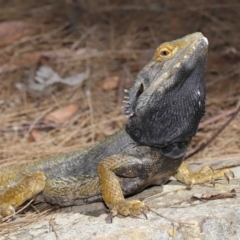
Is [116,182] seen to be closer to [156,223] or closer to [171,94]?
[156,223]

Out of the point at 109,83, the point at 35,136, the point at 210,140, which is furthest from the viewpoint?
the point at 109,83

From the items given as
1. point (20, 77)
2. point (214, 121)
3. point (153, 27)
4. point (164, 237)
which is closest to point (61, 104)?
point (20, 77)

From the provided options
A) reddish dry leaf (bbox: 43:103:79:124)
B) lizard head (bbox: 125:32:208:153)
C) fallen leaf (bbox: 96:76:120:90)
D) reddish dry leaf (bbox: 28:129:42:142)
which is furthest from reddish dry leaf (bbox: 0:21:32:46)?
lizard head (bbox: 125:32:208:153)

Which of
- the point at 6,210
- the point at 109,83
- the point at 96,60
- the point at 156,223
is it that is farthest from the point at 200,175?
the point at 96,60

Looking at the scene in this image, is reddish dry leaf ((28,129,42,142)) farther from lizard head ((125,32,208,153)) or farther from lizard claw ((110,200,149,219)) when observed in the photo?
lizard claw ((110,200,149,219))

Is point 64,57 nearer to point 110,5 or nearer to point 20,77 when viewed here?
point 20,77

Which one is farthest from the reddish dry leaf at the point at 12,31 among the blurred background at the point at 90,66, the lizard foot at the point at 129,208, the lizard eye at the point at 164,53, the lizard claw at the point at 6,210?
the lizard foot at the point at 129,208
